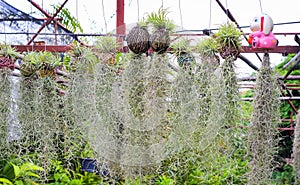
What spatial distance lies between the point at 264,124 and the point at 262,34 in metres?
0.29

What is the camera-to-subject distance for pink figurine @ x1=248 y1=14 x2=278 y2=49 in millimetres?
1323

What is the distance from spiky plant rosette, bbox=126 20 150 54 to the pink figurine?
1.14 feet

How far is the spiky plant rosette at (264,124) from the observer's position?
1302 mm

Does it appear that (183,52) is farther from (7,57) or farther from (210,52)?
(7,57)

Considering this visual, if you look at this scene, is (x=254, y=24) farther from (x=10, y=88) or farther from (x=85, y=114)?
(x=10, y=88)

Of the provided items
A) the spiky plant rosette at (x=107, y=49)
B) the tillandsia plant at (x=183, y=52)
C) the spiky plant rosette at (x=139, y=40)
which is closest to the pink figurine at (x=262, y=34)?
the tillandsia plant at (x=183, y=52)

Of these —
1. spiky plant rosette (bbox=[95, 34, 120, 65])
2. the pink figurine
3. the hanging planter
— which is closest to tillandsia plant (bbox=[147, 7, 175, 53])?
spiky plant rosette (bbox=[95, 34, 120, 65])

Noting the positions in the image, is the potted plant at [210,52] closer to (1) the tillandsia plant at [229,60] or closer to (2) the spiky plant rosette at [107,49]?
(1) the tillandsia plant at [229,60]

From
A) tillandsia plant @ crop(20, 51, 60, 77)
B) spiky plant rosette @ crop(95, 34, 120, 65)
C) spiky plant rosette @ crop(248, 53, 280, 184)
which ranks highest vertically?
spiky plant rosette @ crop(95, 34, 120, 65)

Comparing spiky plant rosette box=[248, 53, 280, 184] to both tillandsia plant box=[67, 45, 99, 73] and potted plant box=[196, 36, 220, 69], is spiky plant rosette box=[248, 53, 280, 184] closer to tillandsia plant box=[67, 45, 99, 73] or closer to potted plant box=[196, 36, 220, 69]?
potted plant box=[196, 36, 220, 69]

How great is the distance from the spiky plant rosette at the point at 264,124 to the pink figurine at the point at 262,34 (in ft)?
0.12

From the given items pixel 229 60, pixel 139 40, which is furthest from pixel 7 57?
pixel 229 60

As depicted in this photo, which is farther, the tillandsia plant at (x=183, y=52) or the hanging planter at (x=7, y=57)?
the hanging planter at (x=7, y=57)

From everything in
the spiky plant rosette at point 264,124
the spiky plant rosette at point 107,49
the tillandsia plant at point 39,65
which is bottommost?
the spiky plant rosette at point 264,124
